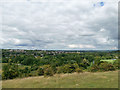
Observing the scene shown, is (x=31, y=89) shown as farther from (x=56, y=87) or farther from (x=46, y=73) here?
(x=46, y=73)

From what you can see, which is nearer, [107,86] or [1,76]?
[107,86]

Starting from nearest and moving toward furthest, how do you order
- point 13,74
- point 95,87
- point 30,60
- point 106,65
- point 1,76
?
1. point 95,87
2. point 1,76
3. point 13,74
4. point 106,65
5. point 30,60

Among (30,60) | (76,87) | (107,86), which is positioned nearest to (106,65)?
(107,86)

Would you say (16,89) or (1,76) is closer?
(16,89)

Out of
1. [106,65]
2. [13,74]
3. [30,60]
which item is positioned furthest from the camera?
[30,60]

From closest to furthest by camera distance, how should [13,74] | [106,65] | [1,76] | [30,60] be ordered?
[1,76] < [13,74] < [106,65] < [30,60]

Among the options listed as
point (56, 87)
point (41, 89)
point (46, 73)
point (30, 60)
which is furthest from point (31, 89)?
point (30, 60)

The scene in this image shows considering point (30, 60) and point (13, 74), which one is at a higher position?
point (13, 74)

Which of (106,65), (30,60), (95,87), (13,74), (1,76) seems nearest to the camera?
(95,87)

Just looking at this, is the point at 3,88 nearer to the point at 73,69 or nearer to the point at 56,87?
the point at 56,87
